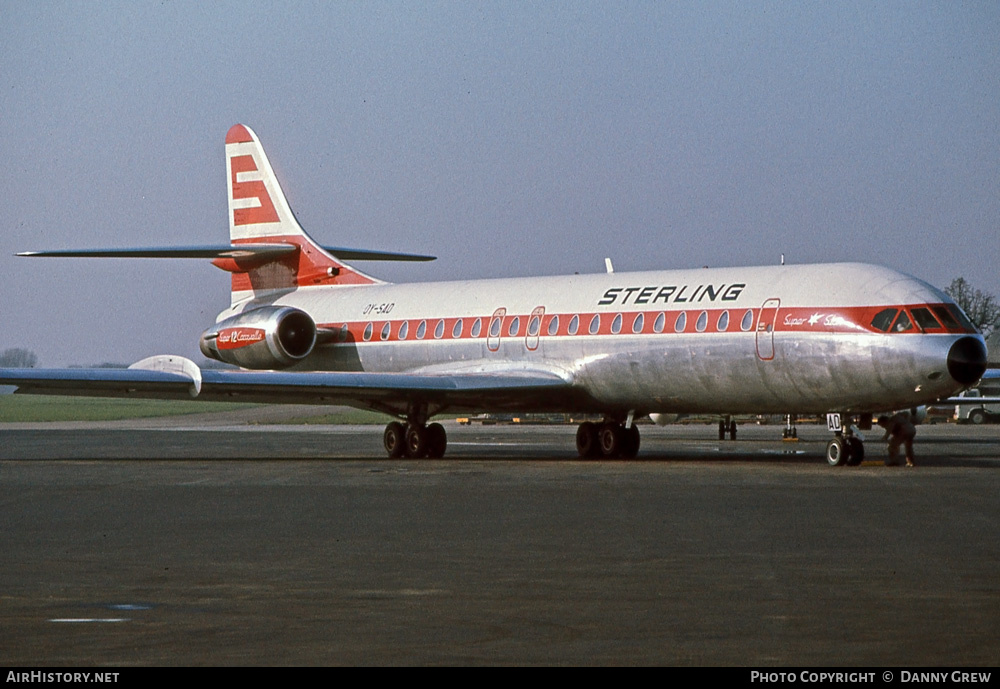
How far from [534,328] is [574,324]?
3.33ft

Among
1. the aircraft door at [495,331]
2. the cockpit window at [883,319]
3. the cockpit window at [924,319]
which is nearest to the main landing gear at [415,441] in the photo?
the aircraft door at [495,331]

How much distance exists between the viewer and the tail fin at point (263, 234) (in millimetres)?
32906

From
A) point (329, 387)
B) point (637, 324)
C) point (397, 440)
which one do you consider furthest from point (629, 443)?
point (329, 387)

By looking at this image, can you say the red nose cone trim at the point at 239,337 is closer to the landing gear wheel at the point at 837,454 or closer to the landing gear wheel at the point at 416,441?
the landing gear wheel at the point at 416,441

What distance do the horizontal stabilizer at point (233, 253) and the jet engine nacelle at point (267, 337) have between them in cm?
153

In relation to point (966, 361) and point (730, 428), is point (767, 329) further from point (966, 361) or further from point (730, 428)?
point (730, 428)

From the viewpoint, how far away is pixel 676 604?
27.8 feet

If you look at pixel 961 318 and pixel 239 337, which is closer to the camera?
pixel 961 318

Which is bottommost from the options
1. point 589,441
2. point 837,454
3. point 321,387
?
point 589,441

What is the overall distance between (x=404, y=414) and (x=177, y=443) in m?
9.94

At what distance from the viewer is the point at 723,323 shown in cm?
2383

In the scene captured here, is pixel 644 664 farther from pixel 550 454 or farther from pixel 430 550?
pixel 550 454

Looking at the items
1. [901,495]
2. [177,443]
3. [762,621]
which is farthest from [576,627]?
[177,443]
